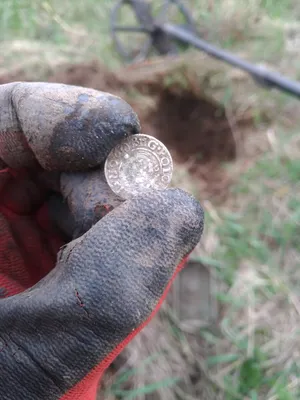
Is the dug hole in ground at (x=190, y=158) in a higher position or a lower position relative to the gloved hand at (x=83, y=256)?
lower

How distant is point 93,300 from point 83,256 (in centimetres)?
9

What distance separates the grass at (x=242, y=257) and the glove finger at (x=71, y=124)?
112 cm

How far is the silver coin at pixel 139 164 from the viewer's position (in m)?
1.01

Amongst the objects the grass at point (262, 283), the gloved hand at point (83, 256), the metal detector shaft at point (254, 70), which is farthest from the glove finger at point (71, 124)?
the metal detector shaft at point (254, 70)

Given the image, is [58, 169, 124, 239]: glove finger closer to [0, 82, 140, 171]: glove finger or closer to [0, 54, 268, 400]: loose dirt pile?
[0, 82, 140, 171]: glove finger

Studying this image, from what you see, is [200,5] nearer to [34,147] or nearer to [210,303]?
[210,303]

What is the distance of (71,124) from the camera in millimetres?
1017

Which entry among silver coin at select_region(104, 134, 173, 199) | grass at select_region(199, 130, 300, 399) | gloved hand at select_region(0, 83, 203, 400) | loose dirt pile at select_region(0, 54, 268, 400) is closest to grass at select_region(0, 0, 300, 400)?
grass at select_region(199, 130, 300, 399)

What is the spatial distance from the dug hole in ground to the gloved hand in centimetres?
91

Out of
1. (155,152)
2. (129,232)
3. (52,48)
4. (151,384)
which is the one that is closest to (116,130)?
(155,152)

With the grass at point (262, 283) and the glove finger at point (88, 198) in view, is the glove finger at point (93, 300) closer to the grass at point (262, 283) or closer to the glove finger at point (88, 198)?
the glove finger at point (88, 198)

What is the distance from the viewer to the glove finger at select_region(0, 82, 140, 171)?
1008 millimetres

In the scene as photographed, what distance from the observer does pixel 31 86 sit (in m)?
1.10

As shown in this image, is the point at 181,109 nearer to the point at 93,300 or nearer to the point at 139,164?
the point at 139,164
